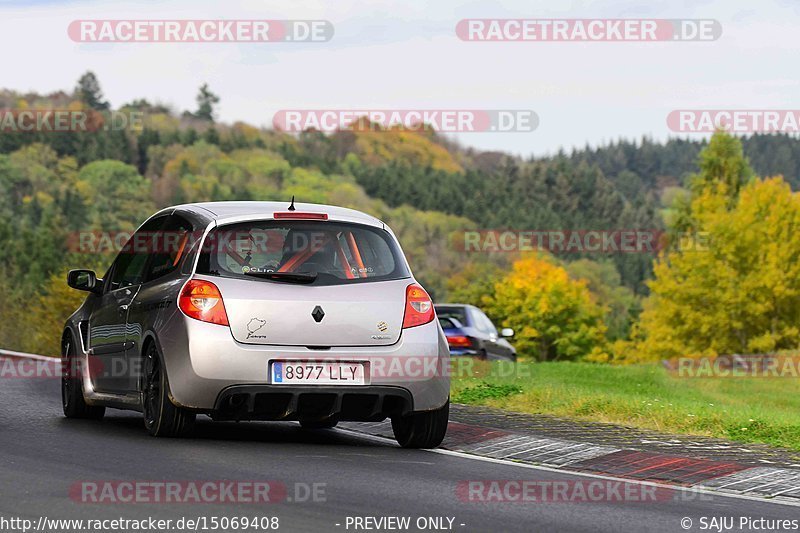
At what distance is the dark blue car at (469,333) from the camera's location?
89.0 feet

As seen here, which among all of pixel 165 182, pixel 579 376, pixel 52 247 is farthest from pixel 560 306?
pixel 579 376

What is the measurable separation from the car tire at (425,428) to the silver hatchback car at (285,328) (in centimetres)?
1

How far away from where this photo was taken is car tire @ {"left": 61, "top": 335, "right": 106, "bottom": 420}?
12.2 metres

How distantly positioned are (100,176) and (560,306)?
79.0 m

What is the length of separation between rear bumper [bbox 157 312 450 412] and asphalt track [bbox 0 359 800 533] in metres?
0.36

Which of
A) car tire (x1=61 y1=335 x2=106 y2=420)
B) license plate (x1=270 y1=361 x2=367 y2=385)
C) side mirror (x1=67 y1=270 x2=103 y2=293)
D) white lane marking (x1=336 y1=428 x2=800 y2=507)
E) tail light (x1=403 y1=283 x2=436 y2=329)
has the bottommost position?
white lane marking (x1=336 y1=428 x2=800 y2=507)

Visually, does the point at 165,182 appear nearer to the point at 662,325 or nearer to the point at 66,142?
the point at 66,142

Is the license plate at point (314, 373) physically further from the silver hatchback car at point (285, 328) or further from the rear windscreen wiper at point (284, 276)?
the rear windscreen wiper at point (284, 276)
